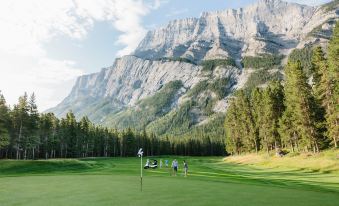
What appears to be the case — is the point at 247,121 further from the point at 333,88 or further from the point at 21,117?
the point at 21,117

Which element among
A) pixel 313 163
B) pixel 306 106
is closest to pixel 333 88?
pixel 306 106

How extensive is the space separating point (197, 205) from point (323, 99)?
56812 millimetres

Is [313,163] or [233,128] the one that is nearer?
[313,163]

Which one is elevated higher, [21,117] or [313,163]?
[21,117]

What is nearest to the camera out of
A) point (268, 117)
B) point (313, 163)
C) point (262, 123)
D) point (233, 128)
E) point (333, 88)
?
point (313, 163)

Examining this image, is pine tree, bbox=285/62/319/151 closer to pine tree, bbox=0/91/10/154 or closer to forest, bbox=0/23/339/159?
forest, bbox=0/23/339/159

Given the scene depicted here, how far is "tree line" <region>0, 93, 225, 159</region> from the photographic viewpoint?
8281 centimetres

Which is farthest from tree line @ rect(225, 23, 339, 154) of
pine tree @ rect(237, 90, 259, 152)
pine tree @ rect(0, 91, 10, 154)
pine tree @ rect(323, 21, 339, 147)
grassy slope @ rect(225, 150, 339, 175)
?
pine tree @ rect(0, 91, 10, 154)

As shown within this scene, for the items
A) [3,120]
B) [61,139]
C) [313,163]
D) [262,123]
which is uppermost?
[3,120]

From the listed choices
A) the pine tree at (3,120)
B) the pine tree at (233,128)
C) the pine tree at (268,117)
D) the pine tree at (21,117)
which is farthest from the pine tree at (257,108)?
the pine tree at (3,120)

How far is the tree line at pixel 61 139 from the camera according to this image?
82.8m

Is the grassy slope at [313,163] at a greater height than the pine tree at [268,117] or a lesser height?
lesser

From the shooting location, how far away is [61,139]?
11269cm

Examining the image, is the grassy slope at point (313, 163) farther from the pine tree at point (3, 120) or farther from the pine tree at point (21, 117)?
the pine tree at point (21, 117)
